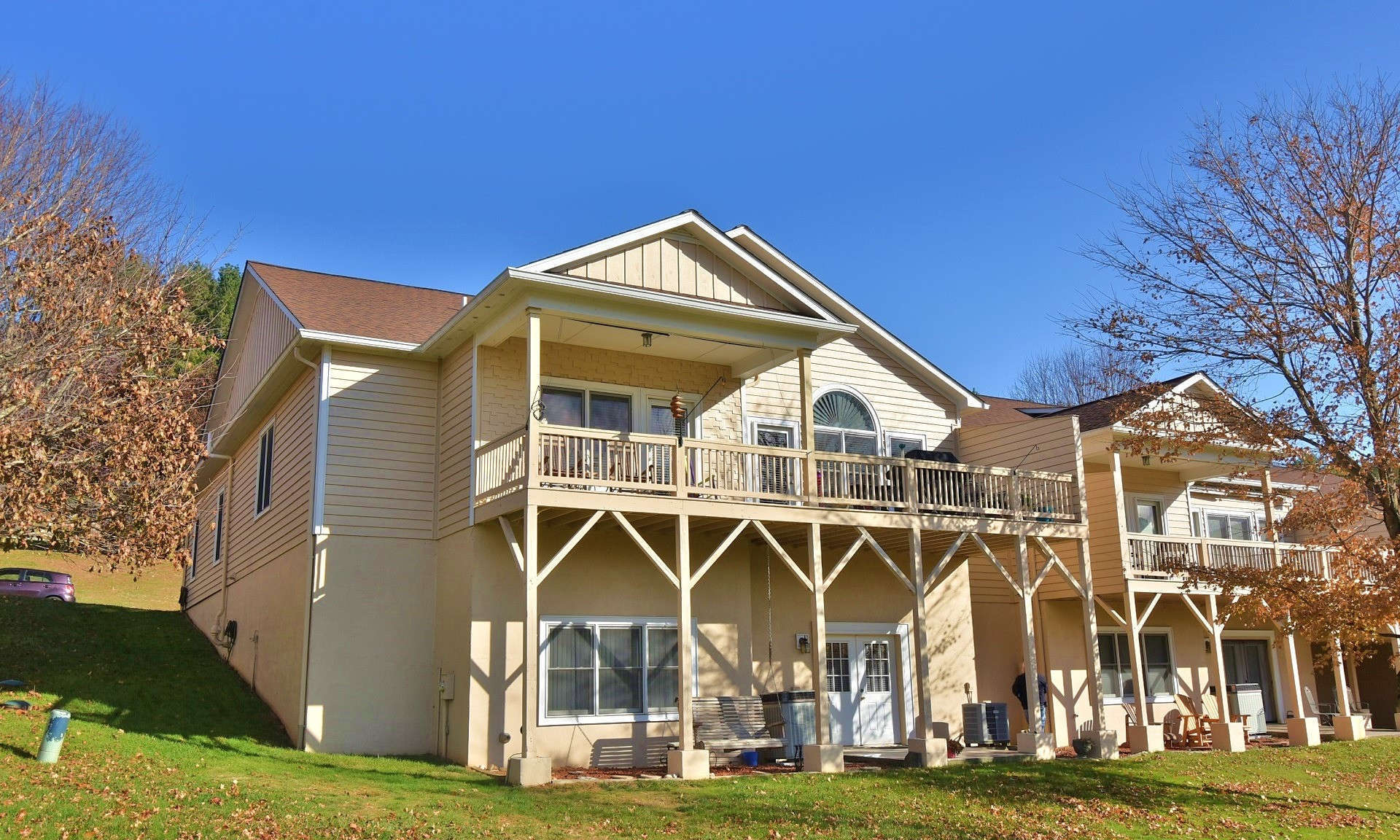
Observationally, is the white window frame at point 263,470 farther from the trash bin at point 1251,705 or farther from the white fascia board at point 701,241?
the trash bin at point 1251,705

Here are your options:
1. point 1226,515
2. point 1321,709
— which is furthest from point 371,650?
point 1321,709

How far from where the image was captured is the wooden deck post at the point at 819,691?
15180 millimetres

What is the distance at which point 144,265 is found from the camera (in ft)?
53.2

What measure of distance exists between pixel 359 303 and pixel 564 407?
4570mm

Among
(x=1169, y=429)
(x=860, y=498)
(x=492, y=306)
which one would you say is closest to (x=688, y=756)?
→ (x=860, y=498)

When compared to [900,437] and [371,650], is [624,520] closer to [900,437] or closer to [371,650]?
[371,650]

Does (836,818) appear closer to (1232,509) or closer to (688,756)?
(688,756)

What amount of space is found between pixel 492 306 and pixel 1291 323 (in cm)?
1032

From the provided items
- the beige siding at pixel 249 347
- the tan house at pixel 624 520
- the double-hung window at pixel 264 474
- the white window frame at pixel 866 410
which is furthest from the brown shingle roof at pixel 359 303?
the white window frame at pixel 866 410

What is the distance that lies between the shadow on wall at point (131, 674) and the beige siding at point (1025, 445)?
1321cm

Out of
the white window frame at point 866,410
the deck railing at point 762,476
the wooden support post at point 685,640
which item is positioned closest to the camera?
the wooden support post at point 685,640

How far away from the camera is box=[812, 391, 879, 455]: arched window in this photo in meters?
21.1

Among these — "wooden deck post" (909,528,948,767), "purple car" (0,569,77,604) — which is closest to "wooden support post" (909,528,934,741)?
"wooden deck post" (909,528,948,767)

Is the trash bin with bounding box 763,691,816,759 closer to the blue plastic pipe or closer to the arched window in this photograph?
Answer: the arched window
